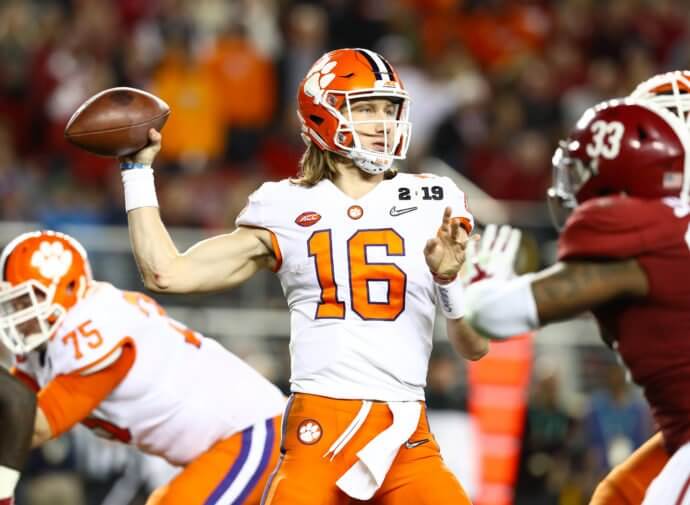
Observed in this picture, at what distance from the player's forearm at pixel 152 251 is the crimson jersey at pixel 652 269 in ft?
4.03

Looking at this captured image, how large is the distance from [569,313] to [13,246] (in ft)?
7.90

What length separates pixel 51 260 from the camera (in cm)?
482

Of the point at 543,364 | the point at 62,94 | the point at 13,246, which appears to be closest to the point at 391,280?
the point at 13,246

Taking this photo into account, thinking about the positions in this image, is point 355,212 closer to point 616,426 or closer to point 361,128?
point 361,128

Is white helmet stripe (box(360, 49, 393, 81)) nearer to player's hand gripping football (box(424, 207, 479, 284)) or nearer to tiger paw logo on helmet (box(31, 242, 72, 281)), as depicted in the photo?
player's hand gripping football (box(424, 207, 479, 284))

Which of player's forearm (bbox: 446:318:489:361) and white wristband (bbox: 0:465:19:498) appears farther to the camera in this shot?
white wristband (bbox: 0:465:19:498)

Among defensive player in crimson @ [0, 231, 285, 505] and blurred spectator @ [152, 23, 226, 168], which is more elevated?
defensive player in crimson @ [0, 231, 285, 505]

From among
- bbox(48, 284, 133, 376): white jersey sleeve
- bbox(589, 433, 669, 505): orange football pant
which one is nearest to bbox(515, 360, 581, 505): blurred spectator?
bbox(589, 433, 669, 505): orange football pant

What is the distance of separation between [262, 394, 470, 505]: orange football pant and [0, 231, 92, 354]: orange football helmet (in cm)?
121

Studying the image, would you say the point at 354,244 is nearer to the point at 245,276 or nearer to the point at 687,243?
the point at 245,276

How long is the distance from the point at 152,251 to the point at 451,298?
89cm

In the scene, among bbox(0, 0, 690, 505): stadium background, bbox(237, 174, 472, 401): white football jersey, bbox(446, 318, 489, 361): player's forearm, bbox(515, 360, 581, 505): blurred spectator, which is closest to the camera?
bbox(237, 174, 472, 401): white football jersey

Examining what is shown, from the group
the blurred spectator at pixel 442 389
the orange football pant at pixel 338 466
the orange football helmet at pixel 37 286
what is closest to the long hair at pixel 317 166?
the orange football pant at pixel 338 466

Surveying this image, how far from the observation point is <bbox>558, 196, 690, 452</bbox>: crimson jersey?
3.25 meters
